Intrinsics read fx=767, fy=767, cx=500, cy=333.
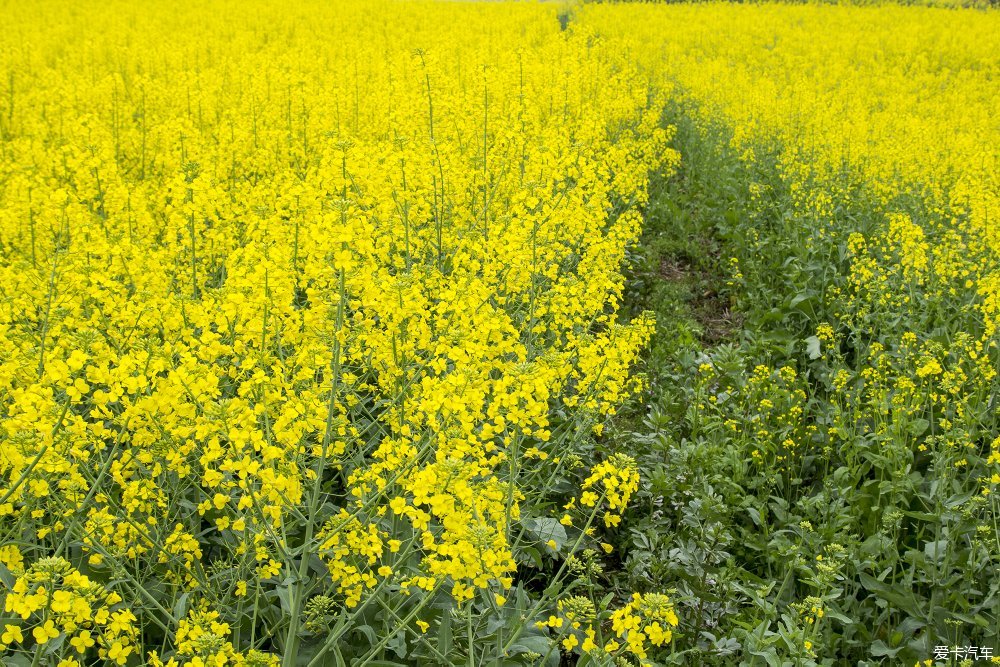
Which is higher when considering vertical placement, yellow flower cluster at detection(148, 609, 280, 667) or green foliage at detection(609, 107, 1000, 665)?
yellow flower cluster at detection(148, 609, 280, 667)

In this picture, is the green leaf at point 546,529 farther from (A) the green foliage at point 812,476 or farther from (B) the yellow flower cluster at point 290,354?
(A) the green foliage at point 812,476

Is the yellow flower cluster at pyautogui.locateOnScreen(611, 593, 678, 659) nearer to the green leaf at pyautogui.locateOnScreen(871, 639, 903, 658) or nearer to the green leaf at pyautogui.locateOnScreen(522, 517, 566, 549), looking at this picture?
the green leaf at pyautogui.locateOnScreen(522, 517, 566, 549)

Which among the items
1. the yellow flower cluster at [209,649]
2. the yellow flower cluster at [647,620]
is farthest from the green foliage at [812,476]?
the yellow flower cluster at [209,649]

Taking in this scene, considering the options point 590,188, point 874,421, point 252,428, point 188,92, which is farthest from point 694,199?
point 252,428

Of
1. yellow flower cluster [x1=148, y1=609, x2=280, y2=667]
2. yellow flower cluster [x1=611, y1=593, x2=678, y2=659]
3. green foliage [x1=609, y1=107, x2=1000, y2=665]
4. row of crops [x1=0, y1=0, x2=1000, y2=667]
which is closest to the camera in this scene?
yellow flower cluster [x1=148, y1=609, x2=280, y2=667]

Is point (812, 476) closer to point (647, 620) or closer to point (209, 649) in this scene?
point (647, 620)

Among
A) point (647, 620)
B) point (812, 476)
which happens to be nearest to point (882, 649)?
point (812, 476)

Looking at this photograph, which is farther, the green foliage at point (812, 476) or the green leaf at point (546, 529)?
the green leaf at point (546, 529)

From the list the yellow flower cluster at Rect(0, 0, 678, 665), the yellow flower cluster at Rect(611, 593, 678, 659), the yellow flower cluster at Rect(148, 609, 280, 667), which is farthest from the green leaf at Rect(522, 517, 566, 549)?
the yellow flower cluster at Rect(148, 609, 280, 667)

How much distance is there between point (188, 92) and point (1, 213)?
12.7 feet

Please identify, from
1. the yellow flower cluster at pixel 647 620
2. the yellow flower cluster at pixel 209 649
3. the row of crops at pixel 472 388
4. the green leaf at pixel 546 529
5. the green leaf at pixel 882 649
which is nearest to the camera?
the yellow flower cluster at pixel 209 649

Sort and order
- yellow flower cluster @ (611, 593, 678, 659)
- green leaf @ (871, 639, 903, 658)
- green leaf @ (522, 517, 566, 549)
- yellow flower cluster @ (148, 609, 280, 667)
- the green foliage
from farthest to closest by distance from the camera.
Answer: green leaf @ (522, 517, 566, 549) → the green foliage → green leaf @ (871, 639, 903, 658) → yellow flower cluster @ (611, 593, 678, 659) → yellow flower cluster @ (148, 609, 280, 667)

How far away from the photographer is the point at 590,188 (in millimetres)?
5055

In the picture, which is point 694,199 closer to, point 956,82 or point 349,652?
point 349,652
